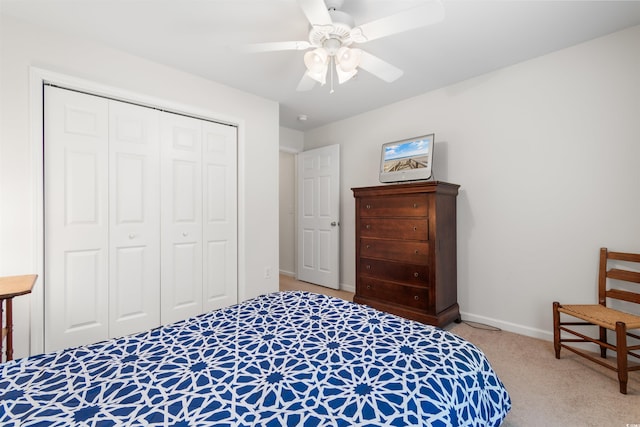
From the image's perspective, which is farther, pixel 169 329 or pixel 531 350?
pixel 531 350

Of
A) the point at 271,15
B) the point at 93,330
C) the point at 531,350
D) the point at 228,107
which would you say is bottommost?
the point at 531,350

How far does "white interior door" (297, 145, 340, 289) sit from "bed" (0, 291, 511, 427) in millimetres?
2762

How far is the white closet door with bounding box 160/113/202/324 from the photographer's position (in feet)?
9.06

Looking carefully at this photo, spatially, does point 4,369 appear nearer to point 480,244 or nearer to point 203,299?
point 203,299

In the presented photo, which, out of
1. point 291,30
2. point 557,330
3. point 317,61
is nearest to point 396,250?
point 557,330

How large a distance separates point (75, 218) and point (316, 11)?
2.34 metres

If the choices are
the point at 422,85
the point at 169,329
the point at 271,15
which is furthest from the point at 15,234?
the point at 422,85

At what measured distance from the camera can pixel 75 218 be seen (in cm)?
230

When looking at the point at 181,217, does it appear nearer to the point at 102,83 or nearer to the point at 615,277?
the point at 102,83

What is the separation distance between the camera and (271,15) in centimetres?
199

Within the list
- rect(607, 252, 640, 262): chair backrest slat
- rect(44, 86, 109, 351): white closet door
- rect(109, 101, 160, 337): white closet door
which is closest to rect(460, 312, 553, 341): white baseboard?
rect(607, 252, 640, 262): chair backrest slat

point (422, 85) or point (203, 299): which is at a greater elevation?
point (422, 85)

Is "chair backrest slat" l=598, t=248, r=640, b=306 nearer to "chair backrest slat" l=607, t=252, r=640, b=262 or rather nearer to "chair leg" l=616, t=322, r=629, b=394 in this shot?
"chair backrest slat" l=607, t=252, r=640, b=262

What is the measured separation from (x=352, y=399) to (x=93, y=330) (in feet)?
8.16
